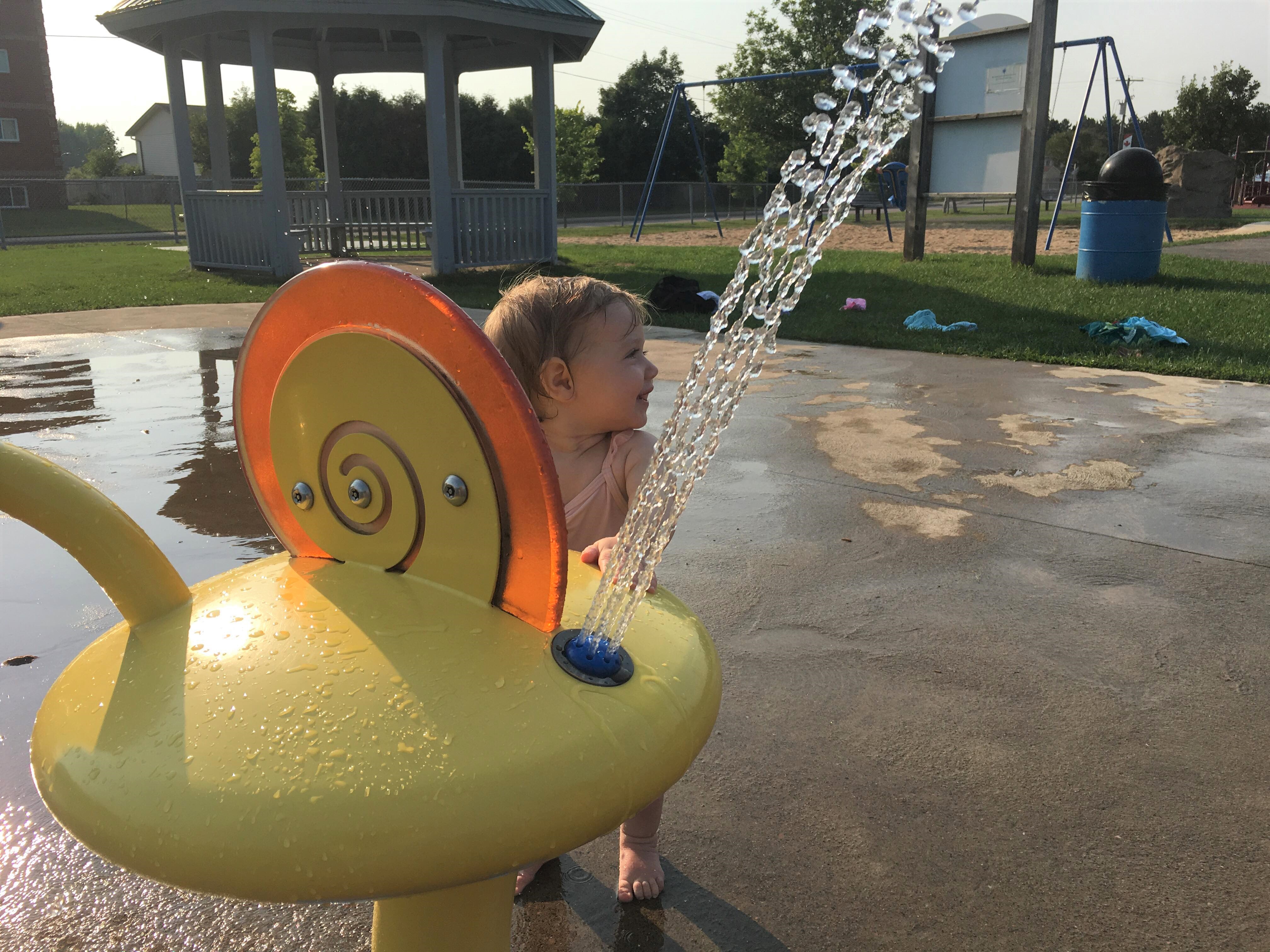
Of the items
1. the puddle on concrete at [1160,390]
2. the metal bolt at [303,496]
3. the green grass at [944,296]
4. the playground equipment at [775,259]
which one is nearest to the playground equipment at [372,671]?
the metal bolt at [303,496]

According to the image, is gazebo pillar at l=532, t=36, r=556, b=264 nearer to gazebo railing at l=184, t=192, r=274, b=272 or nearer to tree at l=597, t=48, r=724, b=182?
gazebo railing at l=184, t=192, r=274, b=272

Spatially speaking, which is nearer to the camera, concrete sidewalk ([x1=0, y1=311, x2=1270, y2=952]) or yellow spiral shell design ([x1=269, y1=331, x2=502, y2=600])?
yellow spiral shell design ([x1=269, y1=331, x2=502, y2=600])

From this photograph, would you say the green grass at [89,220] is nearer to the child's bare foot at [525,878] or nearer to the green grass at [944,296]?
the green grass at [944,296]

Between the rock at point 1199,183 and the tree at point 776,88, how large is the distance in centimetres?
1401

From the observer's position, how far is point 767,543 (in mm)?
3471

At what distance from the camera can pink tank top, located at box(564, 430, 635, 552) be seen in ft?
6.21

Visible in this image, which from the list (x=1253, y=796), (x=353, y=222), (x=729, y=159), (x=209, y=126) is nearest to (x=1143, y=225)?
(x=1253, y=796)

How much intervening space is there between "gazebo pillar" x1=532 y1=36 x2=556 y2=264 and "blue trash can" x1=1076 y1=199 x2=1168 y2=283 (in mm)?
6680

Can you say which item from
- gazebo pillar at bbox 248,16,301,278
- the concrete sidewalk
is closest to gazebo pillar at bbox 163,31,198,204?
gazebo pillar at bbox 248,16,301,278

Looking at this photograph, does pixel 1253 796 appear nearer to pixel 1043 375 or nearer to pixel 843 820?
pixel 843 820

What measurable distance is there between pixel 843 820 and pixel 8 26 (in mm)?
52661

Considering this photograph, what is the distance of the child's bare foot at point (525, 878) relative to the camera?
6.02ft

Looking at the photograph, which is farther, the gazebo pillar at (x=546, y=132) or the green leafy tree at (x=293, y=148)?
the green leafy tree at (x=293, y=148)

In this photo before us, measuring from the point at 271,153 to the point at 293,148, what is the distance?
32.2 m
